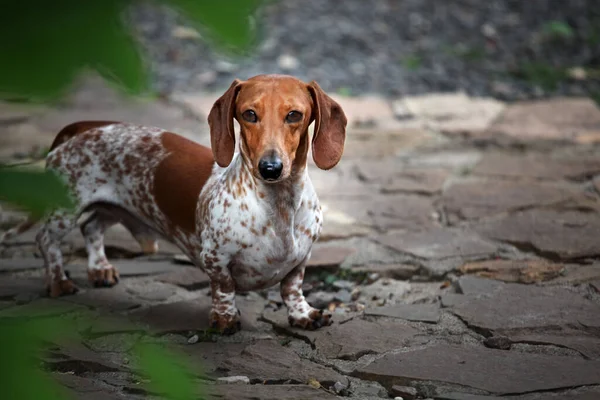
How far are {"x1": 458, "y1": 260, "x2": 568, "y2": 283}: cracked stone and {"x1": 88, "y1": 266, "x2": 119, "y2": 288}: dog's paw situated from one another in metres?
1.64

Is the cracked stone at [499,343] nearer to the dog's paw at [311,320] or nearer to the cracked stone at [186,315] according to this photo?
the dog's paw at [311,320]

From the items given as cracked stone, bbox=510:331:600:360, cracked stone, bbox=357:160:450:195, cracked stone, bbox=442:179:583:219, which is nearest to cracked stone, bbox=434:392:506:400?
cracked stone, bbox=510:331:600:360

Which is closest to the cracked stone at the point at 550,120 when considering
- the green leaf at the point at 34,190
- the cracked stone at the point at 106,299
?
the cracked stone at the point at 106,299

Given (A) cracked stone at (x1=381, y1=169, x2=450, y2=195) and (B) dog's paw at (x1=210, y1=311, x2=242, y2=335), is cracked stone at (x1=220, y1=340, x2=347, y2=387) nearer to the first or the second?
(B) dog's paw at (x1=210, y1=311, x2=242, y2=335)

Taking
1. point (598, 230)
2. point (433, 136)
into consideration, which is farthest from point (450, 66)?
point (598, 230)

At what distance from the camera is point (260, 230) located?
3.05 metres

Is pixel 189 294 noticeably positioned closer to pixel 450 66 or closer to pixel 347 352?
pixel 347 352

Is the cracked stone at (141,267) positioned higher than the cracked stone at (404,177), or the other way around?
the cracked stone at (404,177)

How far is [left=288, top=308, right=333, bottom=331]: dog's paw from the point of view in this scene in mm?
3264

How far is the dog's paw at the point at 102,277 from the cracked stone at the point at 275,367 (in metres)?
0.97

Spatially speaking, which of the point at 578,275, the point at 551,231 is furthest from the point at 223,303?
the point at 551,231

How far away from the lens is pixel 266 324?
3402 millimetres

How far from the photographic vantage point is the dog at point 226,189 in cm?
283

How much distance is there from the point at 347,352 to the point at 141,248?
5.45ft
